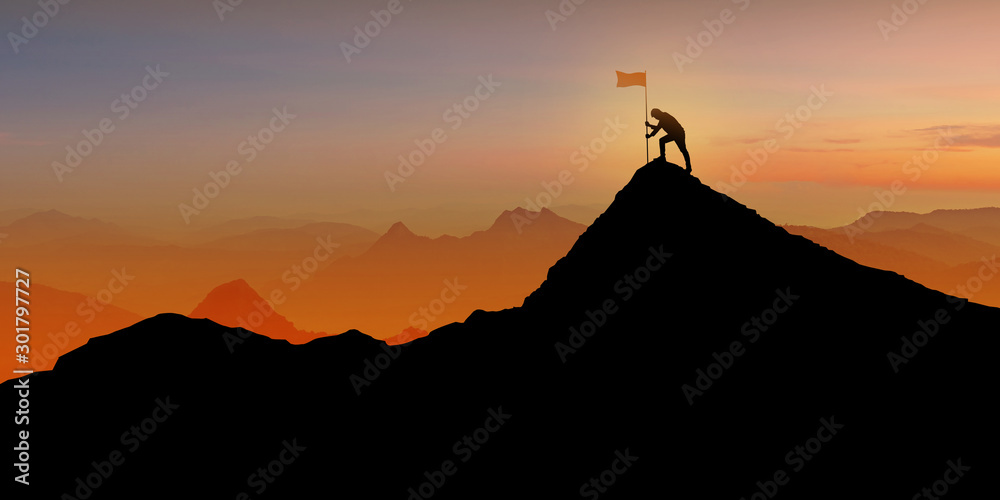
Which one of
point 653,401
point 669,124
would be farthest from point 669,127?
point 653,401

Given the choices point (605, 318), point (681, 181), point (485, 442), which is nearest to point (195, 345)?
point (485, 442)

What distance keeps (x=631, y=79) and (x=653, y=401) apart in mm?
14594

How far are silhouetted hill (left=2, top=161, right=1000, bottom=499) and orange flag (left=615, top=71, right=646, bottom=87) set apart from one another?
478 cm

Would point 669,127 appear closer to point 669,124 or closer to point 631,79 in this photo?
point 669,124

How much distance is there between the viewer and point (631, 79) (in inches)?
1407

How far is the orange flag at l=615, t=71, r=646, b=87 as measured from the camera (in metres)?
35.7

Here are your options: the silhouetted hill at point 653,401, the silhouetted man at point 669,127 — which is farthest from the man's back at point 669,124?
the silhouetted hill at point 653,401

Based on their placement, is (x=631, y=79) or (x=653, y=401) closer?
(x=653, y=401)

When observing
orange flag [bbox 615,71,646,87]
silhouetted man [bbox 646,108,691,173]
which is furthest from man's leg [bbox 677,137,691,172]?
orange flag [bbox 615,71,646,87]

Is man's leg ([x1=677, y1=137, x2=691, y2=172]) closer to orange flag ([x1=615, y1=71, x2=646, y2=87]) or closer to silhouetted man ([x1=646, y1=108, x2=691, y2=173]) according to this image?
silhouetted man ([x1=646, y1=108, x2=691, y2=173])

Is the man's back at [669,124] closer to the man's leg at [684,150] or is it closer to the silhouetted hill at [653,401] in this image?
the man's leg at [684,150]

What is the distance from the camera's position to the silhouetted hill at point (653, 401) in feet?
106

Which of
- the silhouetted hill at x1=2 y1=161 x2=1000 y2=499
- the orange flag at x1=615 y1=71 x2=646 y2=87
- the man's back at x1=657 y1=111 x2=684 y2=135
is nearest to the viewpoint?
the silhouetted hill at x1=2 y1=161 x2=1000 y2=499

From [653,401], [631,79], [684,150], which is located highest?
[631,79]
